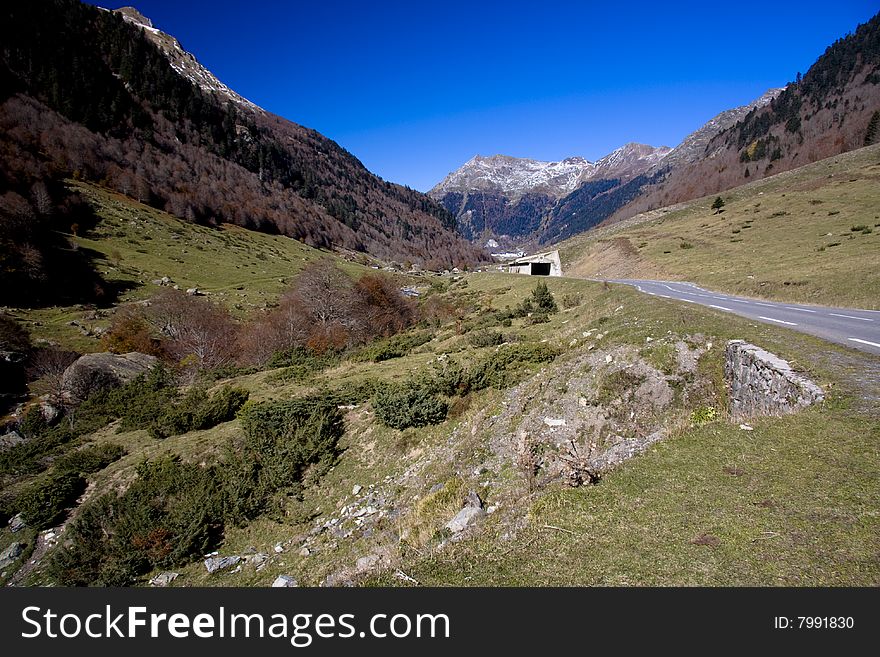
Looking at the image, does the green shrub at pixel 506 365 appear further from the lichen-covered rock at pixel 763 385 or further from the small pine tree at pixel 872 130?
the small pine tree at pixel 872 130

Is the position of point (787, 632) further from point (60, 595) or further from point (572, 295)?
point (572, 295)

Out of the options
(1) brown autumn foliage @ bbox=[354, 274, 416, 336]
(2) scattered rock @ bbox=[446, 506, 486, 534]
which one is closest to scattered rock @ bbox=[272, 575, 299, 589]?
(2) scattered rock @ bbox=[446, 506, 486, 534]

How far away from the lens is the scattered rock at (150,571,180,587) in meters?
10.2

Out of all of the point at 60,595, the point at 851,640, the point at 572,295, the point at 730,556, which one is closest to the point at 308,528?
the point at 60,595

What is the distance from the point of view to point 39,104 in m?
88.9

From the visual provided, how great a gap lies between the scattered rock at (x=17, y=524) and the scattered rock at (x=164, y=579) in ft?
23.3

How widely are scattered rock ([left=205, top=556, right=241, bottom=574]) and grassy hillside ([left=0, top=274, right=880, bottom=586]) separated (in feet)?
0.94

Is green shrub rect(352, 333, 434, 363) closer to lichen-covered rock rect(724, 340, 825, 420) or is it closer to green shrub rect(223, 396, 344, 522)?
green shrub rect(223, 396, 344, 522)

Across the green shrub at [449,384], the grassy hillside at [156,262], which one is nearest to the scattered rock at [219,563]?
the green shrub at [449,384]

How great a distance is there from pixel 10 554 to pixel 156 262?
180 ft

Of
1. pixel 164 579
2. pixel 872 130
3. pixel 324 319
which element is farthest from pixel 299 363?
pixel 872 130

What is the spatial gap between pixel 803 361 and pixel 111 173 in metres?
116

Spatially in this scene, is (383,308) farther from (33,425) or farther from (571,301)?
(33,425)

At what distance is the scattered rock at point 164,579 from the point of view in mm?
→ 10242
